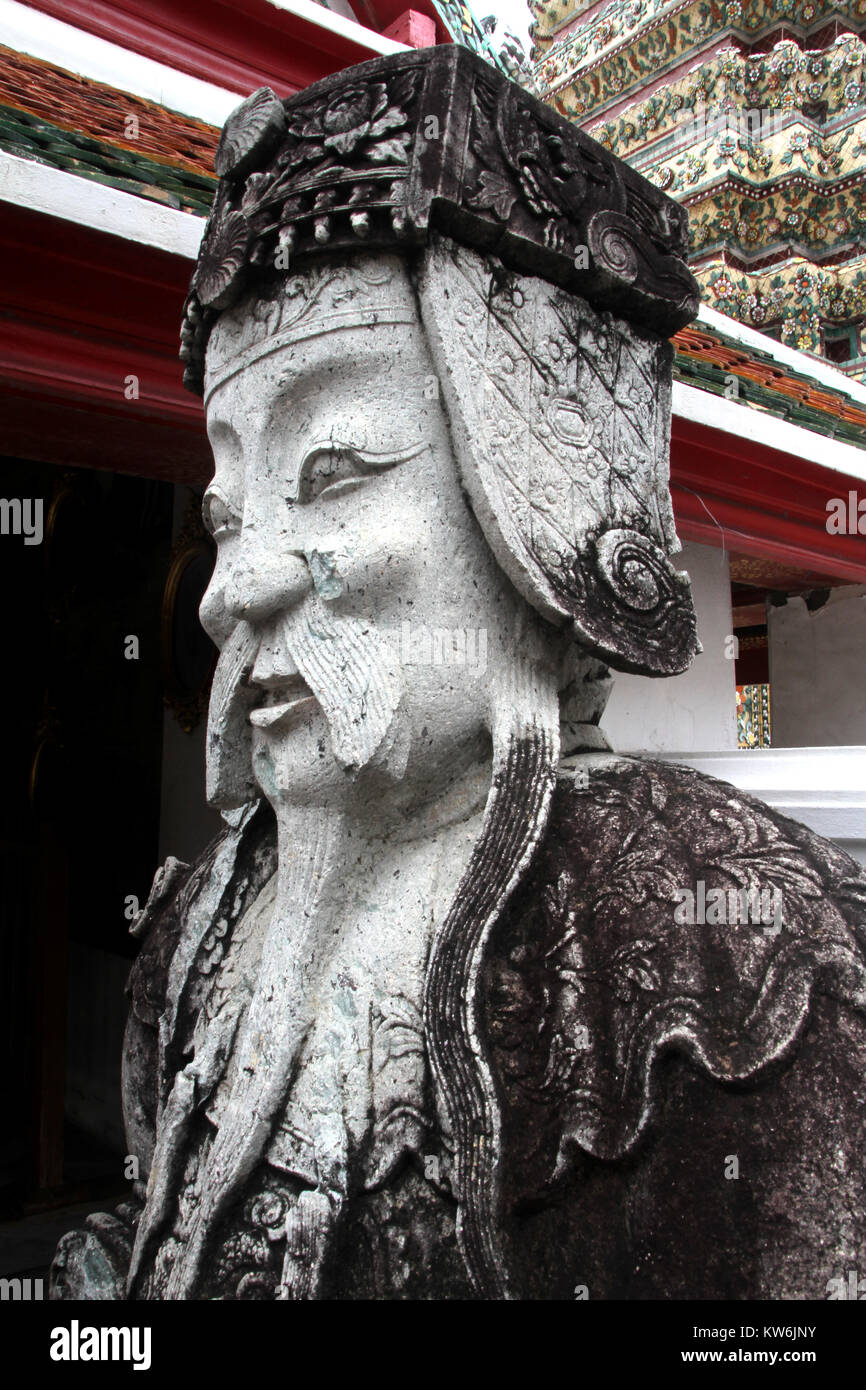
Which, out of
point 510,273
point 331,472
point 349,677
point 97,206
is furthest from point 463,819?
point 97,206

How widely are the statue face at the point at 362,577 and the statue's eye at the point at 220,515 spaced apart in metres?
0.07

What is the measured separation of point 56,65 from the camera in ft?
11.9

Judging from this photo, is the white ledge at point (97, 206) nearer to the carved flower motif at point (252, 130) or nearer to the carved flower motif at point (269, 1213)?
the carved flower motif at point (252, 130)

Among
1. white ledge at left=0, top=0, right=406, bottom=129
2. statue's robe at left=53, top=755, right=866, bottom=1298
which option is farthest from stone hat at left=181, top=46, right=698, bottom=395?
white ledge at left=0, top=0, right=406, bottom=129

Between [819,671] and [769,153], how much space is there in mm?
5045

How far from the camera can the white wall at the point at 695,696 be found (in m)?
3.63

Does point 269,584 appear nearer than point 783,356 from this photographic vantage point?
Yes

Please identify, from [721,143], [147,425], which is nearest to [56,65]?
[147,425]

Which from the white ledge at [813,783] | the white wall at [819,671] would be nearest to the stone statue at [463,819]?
the white ledge at [813,783]

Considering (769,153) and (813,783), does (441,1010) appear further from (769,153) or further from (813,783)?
(769,153)

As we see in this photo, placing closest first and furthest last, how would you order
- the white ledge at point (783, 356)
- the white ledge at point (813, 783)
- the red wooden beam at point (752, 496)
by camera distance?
the white ledge at point (813, 783), the red wooden beam at point (752, 496), the white ledge at point (783, 356)

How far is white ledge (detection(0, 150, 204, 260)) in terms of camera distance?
1.96m

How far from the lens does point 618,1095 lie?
131cm

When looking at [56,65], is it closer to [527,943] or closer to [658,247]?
[658,247]
